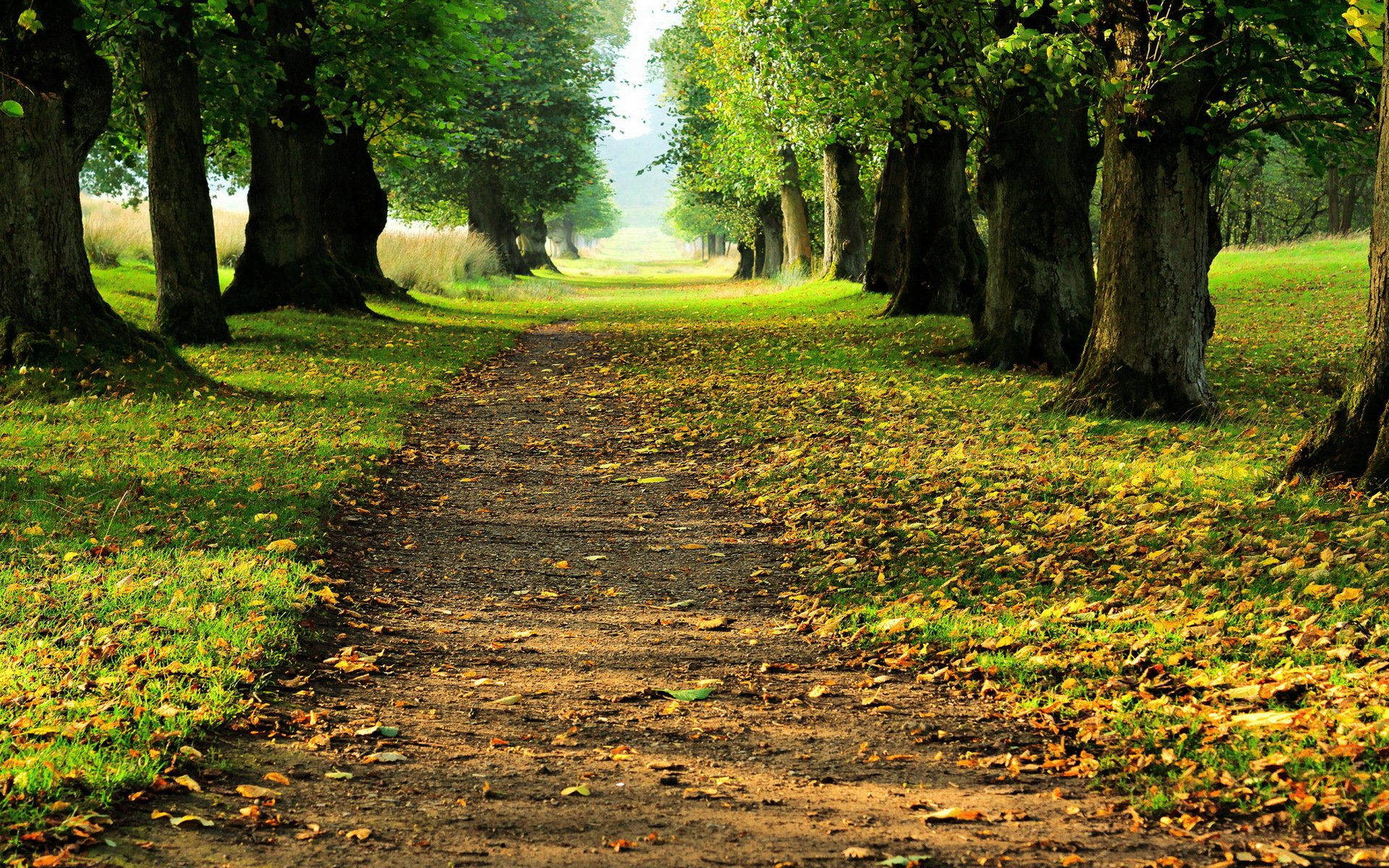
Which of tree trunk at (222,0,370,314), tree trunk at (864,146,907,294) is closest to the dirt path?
tree trunk at (222,0,370,314)

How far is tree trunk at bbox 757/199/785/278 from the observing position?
46.8m

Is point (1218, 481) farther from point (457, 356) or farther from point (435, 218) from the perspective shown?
point (435, 218)

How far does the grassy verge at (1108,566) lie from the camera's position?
168 inches

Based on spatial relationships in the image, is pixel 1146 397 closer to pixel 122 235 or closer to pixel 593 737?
pixel 593 737

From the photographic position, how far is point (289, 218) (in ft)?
70.2

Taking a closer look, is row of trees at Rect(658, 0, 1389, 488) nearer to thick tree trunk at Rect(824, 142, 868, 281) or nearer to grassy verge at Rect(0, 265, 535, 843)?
thick tree trunk at Rect(824, 142, 868, 281)

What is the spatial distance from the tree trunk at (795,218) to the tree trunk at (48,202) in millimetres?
25506

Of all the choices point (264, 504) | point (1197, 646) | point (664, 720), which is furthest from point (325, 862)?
point (264, 504)

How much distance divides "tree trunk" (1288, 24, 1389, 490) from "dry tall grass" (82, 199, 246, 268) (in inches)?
1010

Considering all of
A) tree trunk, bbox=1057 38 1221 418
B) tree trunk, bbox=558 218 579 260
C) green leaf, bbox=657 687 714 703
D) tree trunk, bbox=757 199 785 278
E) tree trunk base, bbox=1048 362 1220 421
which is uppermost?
tree trunk, bbox=558 218 579 260

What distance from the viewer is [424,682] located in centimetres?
538

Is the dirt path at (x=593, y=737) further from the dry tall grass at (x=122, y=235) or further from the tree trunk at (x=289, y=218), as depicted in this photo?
the dry tall grass at (x=122, y=235)

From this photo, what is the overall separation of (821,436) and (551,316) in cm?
1809

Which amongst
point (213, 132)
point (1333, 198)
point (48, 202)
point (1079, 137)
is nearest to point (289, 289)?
point (213, 132)
